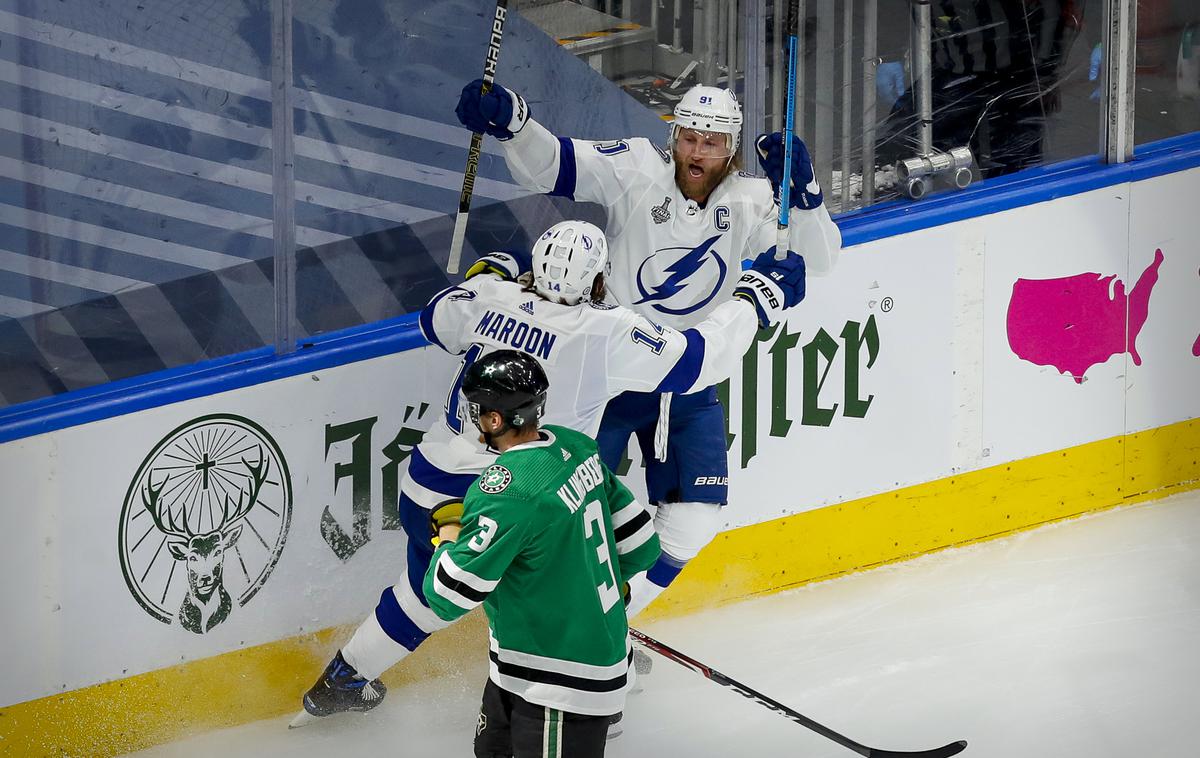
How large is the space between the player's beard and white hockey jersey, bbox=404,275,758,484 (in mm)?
374

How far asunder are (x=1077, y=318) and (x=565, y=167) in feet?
5.61

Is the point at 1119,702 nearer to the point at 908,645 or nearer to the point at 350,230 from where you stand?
the point at 908,645

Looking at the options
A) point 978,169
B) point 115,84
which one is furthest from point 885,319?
point 115,84

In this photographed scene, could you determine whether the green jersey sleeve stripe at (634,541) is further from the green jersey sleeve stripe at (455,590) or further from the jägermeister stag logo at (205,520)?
the jägermeister stag logo at (205,520)

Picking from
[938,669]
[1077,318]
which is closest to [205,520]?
[938,669]

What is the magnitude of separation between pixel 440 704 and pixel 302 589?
15.4 inches

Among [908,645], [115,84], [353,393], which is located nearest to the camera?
[115,84]

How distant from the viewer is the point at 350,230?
13.0 ft

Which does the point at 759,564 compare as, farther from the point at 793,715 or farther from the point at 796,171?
the point at 796,171

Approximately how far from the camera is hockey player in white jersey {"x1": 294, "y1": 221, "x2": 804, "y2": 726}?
3.29m

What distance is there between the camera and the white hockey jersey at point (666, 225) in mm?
3785

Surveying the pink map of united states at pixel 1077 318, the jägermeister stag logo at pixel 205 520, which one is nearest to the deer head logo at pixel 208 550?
the jägermeister stag logo at pixel 205 520

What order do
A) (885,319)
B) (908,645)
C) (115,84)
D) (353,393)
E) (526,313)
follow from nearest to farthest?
(526,313)
(115,84)
(353,393)
(908,645)
(885,319)

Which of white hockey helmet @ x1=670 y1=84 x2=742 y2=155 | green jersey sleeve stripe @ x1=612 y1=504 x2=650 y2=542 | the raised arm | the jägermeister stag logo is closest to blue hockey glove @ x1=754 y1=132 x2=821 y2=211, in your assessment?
the raised arm
